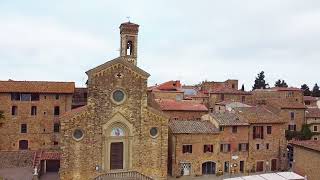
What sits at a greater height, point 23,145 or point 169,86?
point 169,86

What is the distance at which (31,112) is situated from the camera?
4497 centimetres

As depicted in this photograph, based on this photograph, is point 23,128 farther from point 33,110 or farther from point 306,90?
point 306,90

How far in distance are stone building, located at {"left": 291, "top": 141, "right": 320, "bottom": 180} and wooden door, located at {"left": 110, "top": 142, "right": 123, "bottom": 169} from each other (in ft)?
55.2

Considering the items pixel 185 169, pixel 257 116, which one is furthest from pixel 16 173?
pixel 257 116

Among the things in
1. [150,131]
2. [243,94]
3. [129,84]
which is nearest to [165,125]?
[150,131]

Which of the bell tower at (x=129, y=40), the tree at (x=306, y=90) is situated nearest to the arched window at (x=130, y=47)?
the bell tower at (x=129, y=40)

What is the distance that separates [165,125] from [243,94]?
1278 inches

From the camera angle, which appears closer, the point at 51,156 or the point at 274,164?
the point at 51,156

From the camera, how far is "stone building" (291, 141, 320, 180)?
3553 cm

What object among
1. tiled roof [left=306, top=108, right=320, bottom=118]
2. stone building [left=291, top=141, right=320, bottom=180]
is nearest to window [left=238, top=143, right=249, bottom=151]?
stone building [left=291, top=141, right=320, bottom=180]

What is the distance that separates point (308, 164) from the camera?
36875 mm

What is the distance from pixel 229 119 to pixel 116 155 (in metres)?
12.9

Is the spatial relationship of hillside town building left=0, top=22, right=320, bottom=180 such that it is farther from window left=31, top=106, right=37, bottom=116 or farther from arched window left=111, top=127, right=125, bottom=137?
window left=31, top=106, right=37, bottom=116

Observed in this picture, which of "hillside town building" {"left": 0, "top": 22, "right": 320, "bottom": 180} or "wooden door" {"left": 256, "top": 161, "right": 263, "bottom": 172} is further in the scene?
"wooden door" {"left": 256, "top": 161, "right": 263, "bottom": 172}
